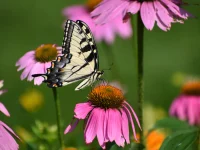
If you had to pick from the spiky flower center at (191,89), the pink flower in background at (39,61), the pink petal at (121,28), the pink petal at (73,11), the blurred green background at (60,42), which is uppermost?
the pink flower in background at (39,61)

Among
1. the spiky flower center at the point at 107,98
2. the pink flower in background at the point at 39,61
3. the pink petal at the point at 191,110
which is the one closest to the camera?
the spiky flower center at the point at 107,98

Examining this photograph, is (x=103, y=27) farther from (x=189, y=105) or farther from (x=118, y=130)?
(x=118, y=130)

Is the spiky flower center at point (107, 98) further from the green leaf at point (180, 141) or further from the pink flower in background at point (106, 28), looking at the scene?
the pink flower in background at point (106, 28)

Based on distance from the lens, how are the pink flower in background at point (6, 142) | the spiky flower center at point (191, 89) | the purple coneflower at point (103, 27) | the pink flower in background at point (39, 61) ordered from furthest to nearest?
1. the purple coneflower at point (103, 27)
2. the spiky flower center at point (191, 89)
3. the pink flower in background at point (39, 61)
4. the pink flower in background at point (6, 142)

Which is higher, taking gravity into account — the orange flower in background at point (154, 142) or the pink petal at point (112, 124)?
the pink petal at point (112, 124)

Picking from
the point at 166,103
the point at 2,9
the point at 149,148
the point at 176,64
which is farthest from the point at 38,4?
the point at 149,148

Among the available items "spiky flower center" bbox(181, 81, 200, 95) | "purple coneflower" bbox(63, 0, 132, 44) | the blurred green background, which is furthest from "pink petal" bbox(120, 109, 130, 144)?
the blurred green background

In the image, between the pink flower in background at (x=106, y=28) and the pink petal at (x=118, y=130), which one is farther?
the pink flower in background at (x=106, y=28)

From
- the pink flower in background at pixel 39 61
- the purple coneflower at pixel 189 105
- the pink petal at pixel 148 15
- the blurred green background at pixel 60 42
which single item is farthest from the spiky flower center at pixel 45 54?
the blurred green background at pixel 60 42
